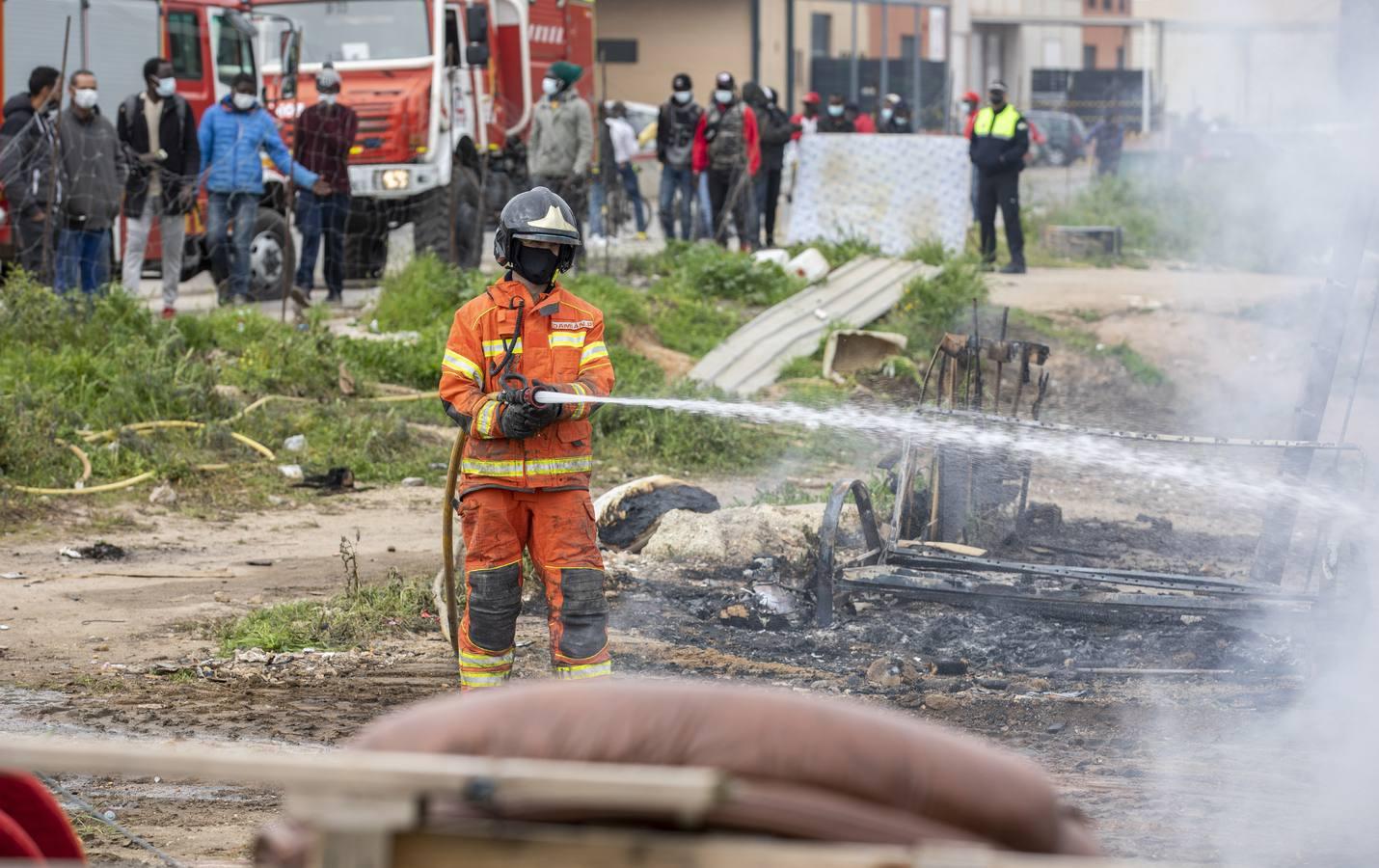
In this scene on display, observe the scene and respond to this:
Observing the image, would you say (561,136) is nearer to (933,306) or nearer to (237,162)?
(237,162)

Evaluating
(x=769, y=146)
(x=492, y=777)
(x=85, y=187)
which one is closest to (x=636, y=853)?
(x=492, y=777)

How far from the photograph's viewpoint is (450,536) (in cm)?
576

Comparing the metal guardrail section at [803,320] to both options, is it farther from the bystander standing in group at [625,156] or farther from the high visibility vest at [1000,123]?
the bystander standing in group at [625,156]

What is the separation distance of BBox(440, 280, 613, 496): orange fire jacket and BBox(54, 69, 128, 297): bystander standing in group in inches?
286

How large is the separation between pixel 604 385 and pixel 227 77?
11322 mm

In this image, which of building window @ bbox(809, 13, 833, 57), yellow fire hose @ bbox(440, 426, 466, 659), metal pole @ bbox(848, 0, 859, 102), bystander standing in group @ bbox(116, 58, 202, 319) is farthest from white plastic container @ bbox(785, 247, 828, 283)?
building window @ bbox(809, 13, 833, 57)

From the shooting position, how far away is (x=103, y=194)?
11797mm

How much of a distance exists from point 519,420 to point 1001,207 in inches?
472

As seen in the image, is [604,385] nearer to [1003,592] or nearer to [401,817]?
[1003,592]

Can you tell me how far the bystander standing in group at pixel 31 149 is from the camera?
11391mm

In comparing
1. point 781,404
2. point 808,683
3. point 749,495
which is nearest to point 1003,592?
point 808,683

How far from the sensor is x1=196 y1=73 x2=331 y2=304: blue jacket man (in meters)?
12.8

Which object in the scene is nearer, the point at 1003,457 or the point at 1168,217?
the point at 1003,457

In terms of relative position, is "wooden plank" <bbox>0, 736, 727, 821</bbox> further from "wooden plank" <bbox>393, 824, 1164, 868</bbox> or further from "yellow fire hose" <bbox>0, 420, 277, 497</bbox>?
"yellow fire hose" <bbox>0, 420, 277, 497</bbox>
